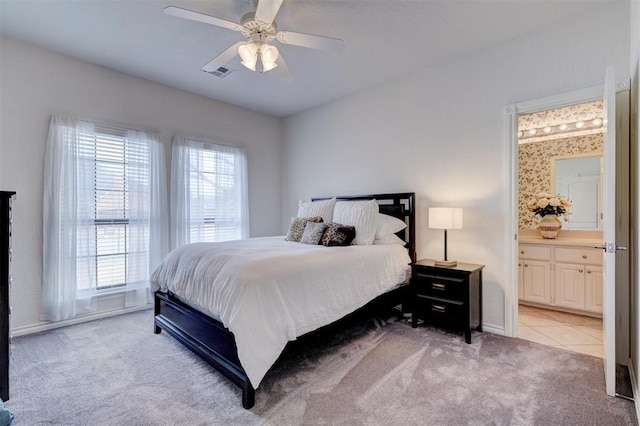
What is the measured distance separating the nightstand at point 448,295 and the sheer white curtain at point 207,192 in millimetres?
2814

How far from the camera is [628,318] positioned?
2.37 m

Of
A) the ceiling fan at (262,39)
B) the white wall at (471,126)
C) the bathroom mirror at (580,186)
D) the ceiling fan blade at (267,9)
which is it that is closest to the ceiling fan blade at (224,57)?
the ceiling fan at (262,39)

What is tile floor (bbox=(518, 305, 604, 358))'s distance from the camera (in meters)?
2.71

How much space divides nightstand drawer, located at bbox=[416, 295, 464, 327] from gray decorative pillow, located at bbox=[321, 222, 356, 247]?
931 millimetres

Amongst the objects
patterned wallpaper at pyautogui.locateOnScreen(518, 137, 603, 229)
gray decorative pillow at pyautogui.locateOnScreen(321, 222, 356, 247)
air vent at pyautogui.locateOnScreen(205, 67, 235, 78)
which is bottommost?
gray decorative pillow at pyautogui.locateOnScreen(321, 222, 356, 247)

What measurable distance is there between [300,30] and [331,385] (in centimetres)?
297

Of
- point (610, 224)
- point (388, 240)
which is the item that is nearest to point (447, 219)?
point (388, 240)

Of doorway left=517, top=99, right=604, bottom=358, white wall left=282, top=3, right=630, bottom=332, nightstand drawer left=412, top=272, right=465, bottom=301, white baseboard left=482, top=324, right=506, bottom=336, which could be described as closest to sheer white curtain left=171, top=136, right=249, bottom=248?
white wall left=282, top=3, right=630, bottom=332

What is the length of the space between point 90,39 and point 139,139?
1117mm

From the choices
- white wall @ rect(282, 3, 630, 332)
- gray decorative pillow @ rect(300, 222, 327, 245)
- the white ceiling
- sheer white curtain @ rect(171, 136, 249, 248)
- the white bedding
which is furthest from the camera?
sheer white curtain @ rect(171, 136, 249, 248)

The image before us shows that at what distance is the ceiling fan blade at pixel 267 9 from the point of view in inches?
73.3

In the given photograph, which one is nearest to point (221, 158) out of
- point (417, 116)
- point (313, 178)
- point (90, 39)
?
point (313, 178)

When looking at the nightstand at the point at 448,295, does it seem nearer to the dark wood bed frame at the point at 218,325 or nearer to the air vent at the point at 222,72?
the dark wood bed frame at the point at 218,325

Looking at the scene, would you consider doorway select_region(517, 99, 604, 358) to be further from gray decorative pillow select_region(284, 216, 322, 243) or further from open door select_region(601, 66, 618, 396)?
gray decorative pillow select_region(284, 216, 322, 243)
